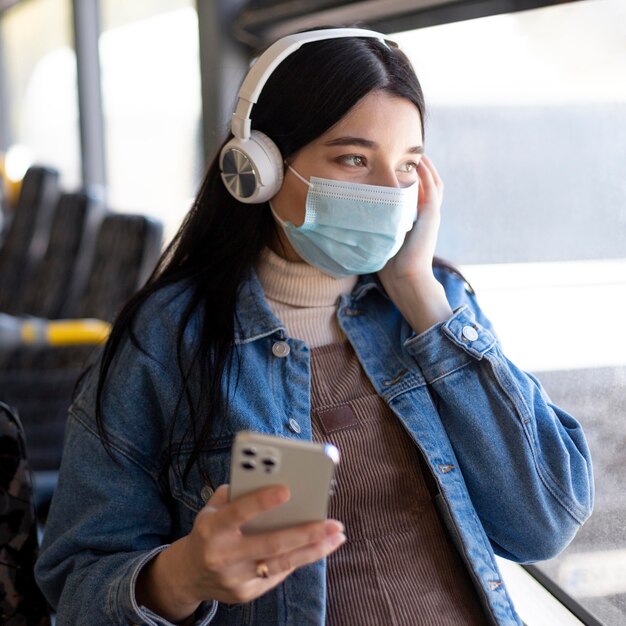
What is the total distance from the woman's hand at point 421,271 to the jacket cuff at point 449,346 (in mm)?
23

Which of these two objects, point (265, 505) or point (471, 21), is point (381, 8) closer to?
point (471, 21)

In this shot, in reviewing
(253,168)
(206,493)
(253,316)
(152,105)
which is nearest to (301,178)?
(253,168)

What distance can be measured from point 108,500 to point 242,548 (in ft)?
1.10

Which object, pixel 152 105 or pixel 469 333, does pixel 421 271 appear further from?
pixel 152 105

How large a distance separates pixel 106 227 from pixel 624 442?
2.36 meters

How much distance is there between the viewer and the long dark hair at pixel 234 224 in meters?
1.16

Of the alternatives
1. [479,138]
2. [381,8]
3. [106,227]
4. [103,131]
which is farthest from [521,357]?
[103,131]

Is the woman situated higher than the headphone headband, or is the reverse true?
the headphone headband

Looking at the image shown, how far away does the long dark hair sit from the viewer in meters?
1.16

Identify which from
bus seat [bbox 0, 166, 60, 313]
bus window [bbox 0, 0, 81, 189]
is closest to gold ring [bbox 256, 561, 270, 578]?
bus seat [bbox 0, 166, 60, 313]

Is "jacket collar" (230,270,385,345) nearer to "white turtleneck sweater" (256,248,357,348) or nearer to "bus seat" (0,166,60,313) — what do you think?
"white turtleneck sweater" (256,248,357,348)

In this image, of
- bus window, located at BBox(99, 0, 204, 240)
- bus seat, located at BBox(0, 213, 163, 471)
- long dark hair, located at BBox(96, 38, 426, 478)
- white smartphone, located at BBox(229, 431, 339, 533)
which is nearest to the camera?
white smartphone, located at BBox(229, 431, 339, 533)

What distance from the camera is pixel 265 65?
46.1 inches

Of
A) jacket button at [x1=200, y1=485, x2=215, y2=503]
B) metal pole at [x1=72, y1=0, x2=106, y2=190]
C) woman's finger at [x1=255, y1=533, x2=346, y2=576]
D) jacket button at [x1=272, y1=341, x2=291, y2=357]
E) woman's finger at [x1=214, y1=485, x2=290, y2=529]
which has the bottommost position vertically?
metal pole at [x1=72, y1=0, x2=106, y2=190]
